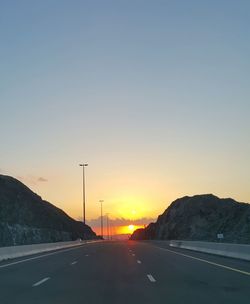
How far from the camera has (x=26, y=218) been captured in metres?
138

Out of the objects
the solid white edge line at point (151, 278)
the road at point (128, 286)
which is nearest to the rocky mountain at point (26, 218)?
the road at point (128, 286)

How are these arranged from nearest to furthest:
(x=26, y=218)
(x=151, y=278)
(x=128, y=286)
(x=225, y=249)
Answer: (x=128, y=286)
(x=151, y=278)
(x=225, y=249)
(x=26, y=218)

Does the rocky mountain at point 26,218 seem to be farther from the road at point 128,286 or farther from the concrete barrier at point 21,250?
the road at point 128,286

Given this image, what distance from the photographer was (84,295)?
1542 cm

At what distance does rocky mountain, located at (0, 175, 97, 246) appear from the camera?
119 metres

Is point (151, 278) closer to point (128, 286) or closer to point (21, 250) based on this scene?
point (128, 286)

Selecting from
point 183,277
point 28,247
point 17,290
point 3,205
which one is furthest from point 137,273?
point 3,205

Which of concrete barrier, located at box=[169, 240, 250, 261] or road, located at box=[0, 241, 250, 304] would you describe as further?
concrete barrier, located at box=[169, 240, 250, 261]

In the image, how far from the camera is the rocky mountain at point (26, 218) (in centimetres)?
11868

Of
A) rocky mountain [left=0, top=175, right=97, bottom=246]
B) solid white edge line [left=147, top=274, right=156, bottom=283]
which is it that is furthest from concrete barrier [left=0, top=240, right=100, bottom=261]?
rocky mountain [left=0, top=175, right=97, bottom=246]

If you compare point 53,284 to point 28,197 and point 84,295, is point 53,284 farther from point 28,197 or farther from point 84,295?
point 28,197

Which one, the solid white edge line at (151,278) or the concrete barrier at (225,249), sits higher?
the concrete barrier at (225,249)

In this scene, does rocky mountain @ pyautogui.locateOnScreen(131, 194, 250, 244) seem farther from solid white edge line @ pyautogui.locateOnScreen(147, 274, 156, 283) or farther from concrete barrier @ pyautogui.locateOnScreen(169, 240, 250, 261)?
solid white edge line @ pyautogui.locateOnScreen(147, 274, 156, 283)

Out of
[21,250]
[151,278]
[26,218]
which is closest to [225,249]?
[21,250]
